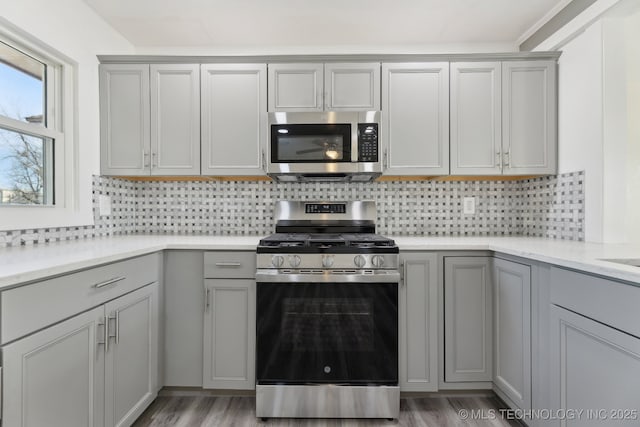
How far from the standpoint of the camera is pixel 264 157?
2.29 metres

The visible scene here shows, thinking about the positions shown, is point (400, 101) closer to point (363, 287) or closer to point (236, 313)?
point (363, 287)

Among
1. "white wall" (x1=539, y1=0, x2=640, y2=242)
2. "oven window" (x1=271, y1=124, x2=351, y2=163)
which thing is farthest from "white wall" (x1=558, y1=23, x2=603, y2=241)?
"oven window" (x1=271, y1=124, x2=351, y2=163)

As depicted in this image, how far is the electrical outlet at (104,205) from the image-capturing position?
7.68 feet

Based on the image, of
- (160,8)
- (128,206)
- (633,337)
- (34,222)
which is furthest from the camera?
(128,206)

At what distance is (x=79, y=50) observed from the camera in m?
2.14

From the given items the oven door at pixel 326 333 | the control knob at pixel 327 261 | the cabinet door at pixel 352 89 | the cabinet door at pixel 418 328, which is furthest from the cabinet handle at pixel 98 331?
the cabinet door at pixel 352 89

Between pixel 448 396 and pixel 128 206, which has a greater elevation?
pixel 128 206

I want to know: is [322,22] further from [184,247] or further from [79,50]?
[184,247]

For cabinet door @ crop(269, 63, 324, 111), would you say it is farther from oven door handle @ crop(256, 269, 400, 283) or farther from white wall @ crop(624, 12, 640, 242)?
white wall @ crop(624, 12, 640, 242)

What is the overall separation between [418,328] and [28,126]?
2.43 metres

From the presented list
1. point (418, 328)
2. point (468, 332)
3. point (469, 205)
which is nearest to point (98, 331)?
point (418, 328)

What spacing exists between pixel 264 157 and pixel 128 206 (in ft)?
3.78

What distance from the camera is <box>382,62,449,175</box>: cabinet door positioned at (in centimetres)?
231

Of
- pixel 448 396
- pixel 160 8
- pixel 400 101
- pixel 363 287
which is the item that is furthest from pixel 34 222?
pixel 448 396
